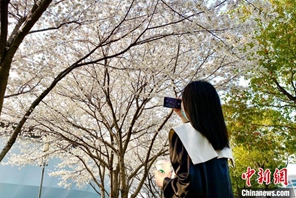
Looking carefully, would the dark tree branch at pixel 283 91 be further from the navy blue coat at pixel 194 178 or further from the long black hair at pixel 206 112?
the navy blue coat at pixel 194 178

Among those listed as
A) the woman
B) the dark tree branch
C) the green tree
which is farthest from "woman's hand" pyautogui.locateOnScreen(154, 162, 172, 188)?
the dark tree branch

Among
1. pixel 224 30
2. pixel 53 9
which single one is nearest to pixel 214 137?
pixel 224 30

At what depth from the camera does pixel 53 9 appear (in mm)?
3525

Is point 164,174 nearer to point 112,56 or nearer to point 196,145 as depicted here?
point 196,145

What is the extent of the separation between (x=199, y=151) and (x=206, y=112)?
20 centimetres

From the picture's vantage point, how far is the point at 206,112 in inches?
48.8

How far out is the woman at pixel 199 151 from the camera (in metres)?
1.11

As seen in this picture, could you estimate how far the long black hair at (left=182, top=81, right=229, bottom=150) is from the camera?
1.19 m

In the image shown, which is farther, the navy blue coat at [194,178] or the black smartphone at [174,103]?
the black smartphone at [174,103]

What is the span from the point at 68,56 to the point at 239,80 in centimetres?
367

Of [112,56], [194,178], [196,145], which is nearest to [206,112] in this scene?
[196,145]

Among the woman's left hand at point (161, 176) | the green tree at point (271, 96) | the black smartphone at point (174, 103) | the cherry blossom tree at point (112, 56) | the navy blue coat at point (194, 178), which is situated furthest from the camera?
the green tree at point (271, 96)

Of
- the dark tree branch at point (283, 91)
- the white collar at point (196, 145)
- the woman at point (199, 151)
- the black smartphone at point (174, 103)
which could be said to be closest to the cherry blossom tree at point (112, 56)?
the black smartphone at point (174, 103)

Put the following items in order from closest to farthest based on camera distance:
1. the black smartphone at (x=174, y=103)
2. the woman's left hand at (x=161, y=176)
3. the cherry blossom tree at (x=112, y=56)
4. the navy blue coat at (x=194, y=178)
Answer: the navy blue coat at (x=194, y=178) < the woman's left hand at (x=161, y=176) < the black smartphone at (x=174, y=103) < the cherry blossom tree at (x=112, y=56)
